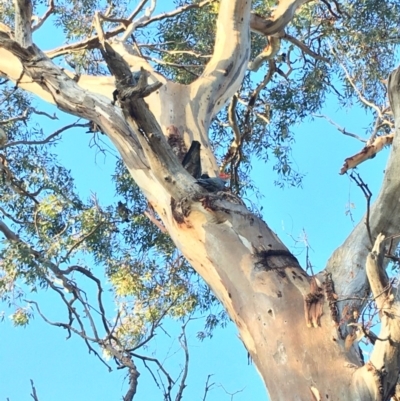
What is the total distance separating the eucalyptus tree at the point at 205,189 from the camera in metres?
2.45

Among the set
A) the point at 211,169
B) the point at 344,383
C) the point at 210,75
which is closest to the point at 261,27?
the point at 210,75

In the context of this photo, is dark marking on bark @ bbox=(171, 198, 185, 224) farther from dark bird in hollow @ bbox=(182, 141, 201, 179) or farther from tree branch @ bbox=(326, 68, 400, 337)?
tree branch @ bbox=(326, 68, 400, 337)

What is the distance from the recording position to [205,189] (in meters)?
3.08

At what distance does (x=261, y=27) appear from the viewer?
515 cm

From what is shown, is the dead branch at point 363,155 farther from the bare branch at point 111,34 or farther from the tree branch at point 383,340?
the bare branch at point 111,34

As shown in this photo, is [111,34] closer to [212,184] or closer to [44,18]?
[44,18]

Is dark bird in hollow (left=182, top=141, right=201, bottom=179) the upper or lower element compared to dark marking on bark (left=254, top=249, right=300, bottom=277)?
upper

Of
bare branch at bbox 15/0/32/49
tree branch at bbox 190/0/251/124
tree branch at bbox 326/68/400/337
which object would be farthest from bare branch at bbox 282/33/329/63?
tree branch at bbox 326/68/400/337

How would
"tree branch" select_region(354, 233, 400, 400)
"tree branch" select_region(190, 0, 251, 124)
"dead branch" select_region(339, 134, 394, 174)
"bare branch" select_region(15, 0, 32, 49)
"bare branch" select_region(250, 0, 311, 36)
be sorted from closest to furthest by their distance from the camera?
"tree branch" select_region(354, 233, 400, 400) → "dead branch" select_region(339, 134, 394, 174) → "bare branch" select_region(15, 0, 32, 49) → "tree branch" select_region(190, 0, 251, 124) → "bare branch" select_region(250, 0, 311, 36)

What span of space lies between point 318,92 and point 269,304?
4.50 metres

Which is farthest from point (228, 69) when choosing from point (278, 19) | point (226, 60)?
point (278, 19)

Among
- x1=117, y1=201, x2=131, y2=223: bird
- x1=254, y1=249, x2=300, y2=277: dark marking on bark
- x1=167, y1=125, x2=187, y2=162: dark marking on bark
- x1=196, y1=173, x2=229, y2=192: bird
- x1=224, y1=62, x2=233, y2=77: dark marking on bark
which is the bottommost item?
x1=254, y1=249, x2=300, y2=277: dark marking on bark

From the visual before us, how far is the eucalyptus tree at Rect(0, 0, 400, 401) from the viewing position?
2.45 meters

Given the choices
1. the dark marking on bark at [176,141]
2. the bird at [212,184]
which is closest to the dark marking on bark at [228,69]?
the dark marking on bark at [176,141]
